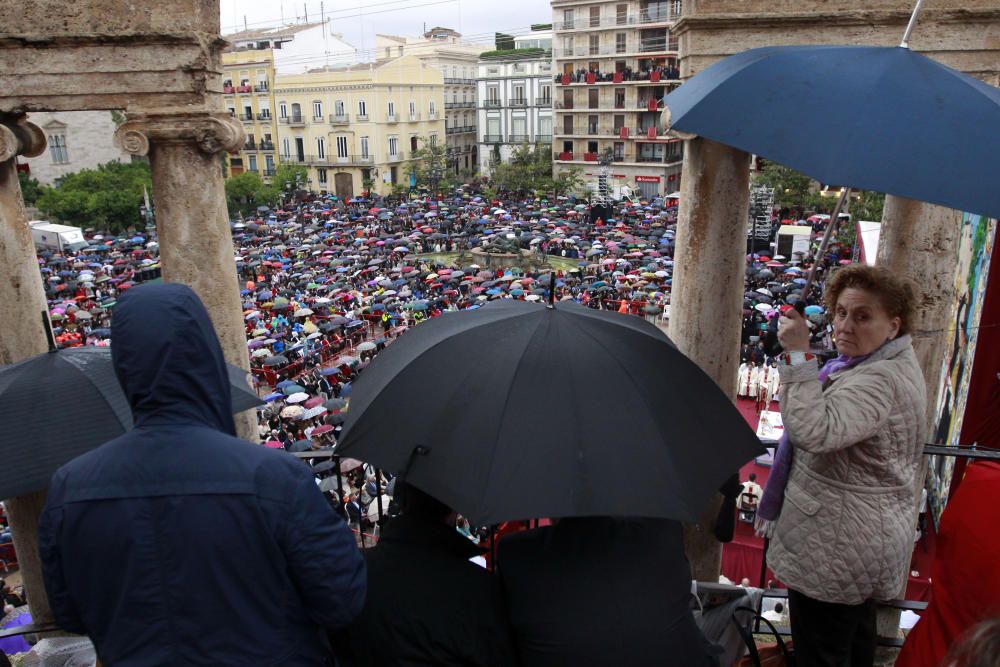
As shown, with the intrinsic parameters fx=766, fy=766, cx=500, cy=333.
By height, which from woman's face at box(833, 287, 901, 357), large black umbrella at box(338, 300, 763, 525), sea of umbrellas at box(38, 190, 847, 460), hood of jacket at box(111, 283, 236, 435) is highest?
hood of jacket at box(111, 283, 236, 435)

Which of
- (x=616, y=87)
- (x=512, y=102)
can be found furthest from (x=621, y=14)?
(x=512, y=102)

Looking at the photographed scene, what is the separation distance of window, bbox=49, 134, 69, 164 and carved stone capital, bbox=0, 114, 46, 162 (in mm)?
44581

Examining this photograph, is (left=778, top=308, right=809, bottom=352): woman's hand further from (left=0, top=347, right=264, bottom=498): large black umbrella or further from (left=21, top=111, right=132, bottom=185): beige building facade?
(left=21, top=111, right=132, bottom=185): beige building facade

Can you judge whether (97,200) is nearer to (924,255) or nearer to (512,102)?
(512,102)

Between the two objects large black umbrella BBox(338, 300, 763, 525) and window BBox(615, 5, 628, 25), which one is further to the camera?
window BBox(615, 5, 628, 25)

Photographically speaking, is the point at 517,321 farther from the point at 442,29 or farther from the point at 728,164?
the point at 442,29

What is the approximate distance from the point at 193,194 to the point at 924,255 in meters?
4.11

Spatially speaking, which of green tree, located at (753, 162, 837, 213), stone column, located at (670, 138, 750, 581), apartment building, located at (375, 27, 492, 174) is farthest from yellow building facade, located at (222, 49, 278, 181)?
stone column, located at (670, 138, 750, 581)

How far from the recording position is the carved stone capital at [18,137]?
4301 millimetres

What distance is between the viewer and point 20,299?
4.43m

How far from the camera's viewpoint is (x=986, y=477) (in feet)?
8.23

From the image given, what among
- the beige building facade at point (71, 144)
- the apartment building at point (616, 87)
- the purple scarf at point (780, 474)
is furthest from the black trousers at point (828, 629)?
the beige building facade at point (71, 144)

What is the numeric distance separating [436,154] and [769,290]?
32535 millimetres

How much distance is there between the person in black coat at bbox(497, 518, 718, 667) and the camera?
2.15 m
